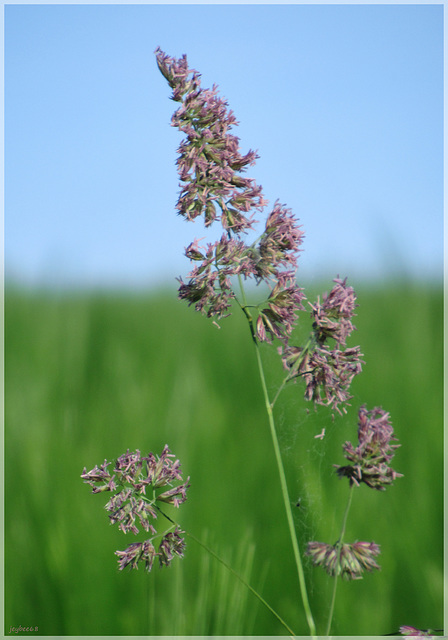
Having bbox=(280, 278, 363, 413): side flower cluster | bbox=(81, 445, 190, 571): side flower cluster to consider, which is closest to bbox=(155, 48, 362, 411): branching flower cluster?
Answer: bbox=(280, 278, 363, 413): side flower cluster

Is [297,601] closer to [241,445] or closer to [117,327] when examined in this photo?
[241,445]

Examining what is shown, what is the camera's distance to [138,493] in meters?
0.52

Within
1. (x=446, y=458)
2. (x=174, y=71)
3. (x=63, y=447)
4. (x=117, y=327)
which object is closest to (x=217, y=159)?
(x=174, y=71)

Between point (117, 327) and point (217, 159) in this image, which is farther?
point (117, 327)

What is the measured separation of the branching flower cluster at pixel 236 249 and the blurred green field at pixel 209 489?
6.5 inches

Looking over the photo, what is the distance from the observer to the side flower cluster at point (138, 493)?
0.51 meters

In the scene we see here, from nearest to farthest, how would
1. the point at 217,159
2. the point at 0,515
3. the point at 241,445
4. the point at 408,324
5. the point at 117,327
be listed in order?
the point at 217,159 → the point at 0,515 → the point at 241,445 → the point at 408,324 → the point at 117,327

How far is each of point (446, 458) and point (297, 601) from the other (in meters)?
0.43

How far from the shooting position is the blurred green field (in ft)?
3.03

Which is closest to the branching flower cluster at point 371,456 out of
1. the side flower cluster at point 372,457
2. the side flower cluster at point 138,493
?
the side flower cluster at point 372,457

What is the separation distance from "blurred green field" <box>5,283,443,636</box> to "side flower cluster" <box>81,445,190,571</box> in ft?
0.53

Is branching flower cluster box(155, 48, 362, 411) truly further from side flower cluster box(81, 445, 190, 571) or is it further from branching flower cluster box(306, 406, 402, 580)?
side flower cluster box(81, 445, 190, 571)

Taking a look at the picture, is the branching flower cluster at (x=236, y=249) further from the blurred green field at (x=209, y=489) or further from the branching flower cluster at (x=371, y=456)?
the blurred green field at (x=209, y=489)

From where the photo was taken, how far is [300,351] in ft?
1.91
